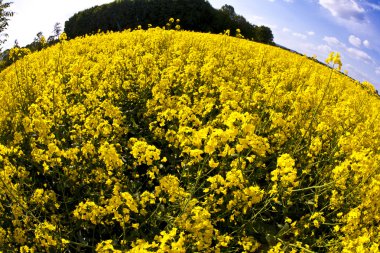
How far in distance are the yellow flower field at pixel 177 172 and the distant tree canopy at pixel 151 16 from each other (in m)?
17.1

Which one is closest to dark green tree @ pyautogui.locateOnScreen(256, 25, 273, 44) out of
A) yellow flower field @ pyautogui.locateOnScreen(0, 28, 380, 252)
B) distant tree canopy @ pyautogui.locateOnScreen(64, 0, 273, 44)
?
distant tree canopy @ pyautogui.locateOnScreen(64, 0, 273, 44)

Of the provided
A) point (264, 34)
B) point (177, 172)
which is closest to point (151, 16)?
point (264, 34)

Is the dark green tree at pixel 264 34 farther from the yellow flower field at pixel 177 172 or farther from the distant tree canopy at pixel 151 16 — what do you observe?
the yellow flower field at pixel 177 172

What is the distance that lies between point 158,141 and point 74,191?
1.26 metres

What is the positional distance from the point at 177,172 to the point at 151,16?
20582 mm

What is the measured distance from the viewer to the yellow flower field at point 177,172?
3.02 meters

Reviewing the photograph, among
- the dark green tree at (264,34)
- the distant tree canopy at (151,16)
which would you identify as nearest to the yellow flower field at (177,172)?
the distant tree canopy at (151,16)

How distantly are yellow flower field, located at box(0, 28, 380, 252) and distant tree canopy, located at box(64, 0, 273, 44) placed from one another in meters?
17.1

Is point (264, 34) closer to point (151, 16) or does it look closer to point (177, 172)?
point (151, 16)

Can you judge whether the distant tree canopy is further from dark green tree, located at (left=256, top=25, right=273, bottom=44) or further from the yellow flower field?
the yellow flower field

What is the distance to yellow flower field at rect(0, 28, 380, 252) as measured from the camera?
3016 millimetres

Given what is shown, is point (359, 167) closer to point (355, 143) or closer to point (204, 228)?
point (355, 143)

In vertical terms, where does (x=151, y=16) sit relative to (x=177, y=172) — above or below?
above

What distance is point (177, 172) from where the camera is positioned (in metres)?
4.35
